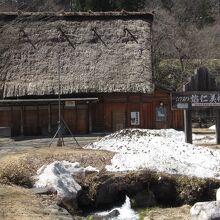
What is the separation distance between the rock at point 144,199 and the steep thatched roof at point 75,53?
47.8 ft

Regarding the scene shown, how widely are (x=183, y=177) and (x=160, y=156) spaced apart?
59.9 inches

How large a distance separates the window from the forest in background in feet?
31.6

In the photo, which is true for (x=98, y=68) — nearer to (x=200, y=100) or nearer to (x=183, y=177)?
(x=200, y=100)

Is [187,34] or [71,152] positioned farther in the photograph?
[187,34]

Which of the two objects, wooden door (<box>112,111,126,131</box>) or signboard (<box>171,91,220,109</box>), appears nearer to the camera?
signboard (<box>171,91,220,109</box>)

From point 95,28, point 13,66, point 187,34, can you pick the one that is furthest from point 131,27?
point 187,34

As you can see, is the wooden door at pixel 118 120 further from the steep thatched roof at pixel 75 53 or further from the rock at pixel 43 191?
the rock at pixel 43 191

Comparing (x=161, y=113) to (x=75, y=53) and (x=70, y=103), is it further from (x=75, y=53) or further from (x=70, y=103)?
(x=75, y=53)

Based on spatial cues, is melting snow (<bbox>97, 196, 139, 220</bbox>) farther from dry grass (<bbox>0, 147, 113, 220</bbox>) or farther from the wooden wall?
the wooden wall

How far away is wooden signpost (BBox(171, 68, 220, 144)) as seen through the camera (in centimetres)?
1827

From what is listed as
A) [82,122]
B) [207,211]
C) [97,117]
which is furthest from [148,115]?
[207,211]

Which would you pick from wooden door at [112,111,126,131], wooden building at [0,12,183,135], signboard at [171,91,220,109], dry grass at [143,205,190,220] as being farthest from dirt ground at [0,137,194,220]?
wooden door at [112,111,126,131]

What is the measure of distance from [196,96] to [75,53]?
1365cm

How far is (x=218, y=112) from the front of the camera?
738 inches
